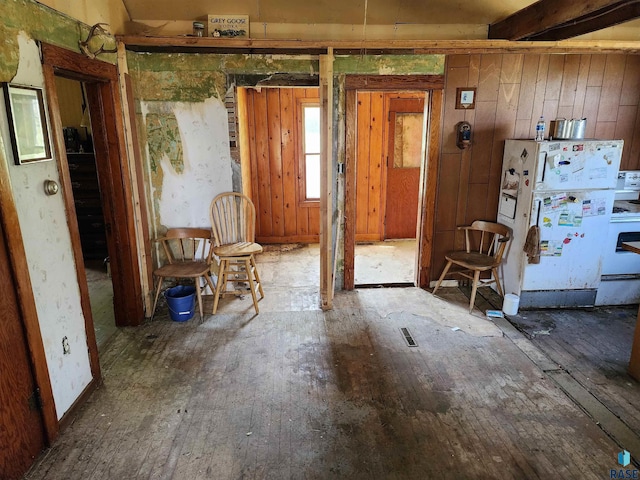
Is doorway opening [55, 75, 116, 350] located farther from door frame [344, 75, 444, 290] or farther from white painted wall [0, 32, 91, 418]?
door frame [344, 75, 444, 290]

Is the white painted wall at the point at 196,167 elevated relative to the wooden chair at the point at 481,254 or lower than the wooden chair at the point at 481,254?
elevated

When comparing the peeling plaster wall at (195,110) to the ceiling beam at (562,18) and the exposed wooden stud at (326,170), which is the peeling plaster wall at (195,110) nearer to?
the exposed wooden stud at (326,170)

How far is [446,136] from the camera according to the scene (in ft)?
12.9

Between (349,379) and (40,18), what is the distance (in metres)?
2.78

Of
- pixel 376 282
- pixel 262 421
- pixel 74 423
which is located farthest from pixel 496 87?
pixel 74 423

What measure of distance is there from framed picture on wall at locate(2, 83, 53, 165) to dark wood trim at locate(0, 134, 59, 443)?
14 centimetres

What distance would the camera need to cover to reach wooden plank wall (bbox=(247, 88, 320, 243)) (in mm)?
5441

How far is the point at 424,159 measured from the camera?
4.02m

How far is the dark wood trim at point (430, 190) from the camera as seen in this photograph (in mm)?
3857

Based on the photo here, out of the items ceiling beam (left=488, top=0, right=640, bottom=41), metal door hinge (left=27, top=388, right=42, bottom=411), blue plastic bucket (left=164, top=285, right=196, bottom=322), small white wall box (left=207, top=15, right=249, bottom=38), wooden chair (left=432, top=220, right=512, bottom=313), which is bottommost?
blue plastic bucket (left=164, top=285, right=196, bottom=322)

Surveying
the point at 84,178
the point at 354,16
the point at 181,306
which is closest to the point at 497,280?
the point at 354,16

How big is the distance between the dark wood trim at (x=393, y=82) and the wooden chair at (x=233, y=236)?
1.48 m

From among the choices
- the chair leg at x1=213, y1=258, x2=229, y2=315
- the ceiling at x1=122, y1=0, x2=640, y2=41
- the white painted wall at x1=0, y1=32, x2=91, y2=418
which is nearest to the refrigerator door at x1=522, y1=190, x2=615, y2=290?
the ceiling at x1=122, y1=0, x2=640, y2=41

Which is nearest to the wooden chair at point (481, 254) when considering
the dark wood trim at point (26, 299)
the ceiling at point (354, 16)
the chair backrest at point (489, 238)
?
the chair backrest at point (489, 238)
